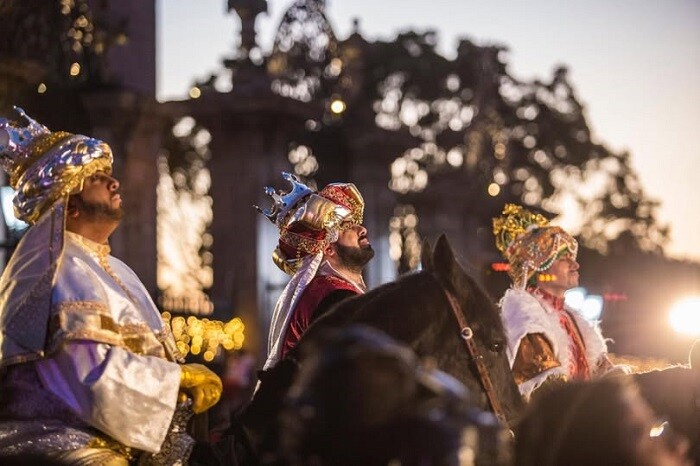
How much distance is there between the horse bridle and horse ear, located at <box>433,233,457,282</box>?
0.17 ft

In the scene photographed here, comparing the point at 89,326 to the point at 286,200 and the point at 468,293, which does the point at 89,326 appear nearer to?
the point at 468,293

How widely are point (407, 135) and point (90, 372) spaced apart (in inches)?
688

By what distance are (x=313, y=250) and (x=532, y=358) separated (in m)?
1.50

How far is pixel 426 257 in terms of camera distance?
15.6ft

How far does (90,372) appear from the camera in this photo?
197 inches

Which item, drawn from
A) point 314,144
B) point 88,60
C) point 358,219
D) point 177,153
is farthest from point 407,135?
point 358,219

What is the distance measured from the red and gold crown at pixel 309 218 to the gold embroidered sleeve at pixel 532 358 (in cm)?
129

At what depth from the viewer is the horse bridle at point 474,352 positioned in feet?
15.3

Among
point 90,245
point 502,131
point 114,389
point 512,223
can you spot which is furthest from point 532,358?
point 502,131

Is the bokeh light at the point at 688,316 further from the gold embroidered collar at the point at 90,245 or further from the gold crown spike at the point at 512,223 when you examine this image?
the gold embroidered collar at the point at 90,245

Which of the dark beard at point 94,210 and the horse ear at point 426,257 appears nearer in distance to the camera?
the horse ear at point 426,257

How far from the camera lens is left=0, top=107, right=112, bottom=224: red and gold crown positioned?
5.42 m

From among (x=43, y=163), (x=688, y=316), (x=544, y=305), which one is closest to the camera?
(x=43, y=163)

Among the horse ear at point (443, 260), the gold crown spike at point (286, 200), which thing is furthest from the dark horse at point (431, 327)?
the gold crown spike at point (286, 200)
